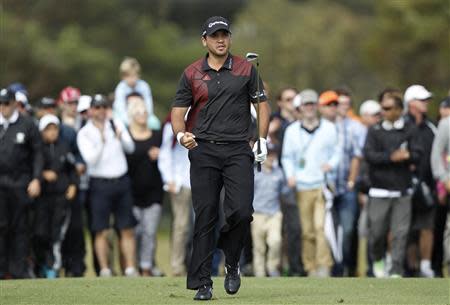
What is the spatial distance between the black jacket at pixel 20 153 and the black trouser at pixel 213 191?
5.66m

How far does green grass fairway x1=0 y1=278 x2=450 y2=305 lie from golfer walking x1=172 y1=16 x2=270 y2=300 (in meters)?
0.68

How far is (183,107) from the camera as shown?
14.3 m

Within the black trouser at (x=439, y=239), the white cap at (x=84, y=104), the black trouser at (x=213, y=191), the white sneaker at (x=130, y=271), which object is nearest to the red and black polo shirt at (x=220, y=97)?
the black trouser at (x=213, y=191)

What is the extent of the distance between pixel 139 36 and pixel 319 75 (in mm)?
7696

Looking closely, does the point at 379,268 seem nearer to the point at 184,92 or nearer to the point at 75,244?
the point at 75,244

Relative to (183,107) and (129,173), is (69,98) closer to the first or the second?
(129,173)

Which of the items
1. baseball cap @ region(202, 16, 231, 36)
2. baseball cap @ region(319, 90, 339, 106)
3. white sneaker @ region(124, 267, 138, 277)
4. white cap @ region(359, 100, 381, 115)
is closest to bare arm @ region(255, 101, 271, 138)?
baseball cap @ region(202, 16, 231, 36)

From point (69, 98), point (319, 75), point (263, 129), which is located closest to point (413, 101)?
point (69, 98)

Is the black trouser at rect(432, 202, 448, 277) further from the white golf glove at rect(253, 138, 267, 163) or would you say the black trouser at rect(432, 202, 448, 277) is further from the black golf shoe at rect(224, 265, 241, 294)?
the white golf glove at rect(253, 138, 267, 163)


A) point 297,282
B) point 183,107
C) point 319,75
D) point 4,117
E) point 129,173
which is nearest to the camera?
point 183,107

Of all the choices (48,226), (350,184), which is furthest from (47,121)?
(350,184)

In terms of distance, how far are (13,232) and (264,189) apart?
3.45m

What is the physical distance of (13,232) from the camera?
19.6m

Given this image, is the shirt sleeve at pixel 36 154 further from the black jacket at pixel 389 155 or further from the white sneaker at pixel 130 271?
the black jacket at pixel 389 155
